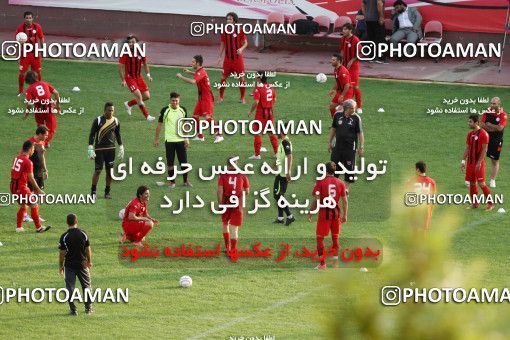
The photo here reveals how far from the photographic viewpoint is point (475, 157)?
1967cm

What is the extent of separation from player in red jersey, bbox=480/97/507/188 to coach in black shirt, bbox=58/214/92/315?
9635mm

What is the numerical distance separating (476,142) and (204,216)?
527cm

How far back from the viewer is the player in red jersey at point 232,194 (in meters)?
16.6

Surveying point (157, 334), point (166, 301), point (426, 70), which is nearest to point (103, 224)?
point (166, 301)

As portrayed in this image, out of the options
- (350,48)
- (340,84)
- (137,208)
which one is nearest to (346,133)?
(340,84)

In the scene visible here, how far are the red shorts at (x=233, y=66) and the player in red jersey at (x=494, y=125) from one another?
7769mm

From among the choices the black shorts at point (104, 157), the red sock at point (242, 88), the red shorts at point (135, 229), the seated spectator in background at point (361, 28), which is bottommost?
the red shorts at point (135, 229)

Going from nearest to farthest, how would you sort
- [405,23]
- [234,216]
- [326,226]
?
1. [326,226]
2. [234,216]
3. [405,23]

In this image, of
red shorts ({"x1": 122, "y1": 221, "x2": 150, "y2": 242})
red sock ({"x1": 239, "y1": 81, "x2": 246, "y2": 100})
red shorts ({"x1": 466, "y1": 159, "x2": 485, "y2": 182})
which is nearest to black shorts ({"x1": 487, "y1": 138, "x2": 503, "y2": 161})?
red shorts ({"x1": 466, "y1": 159, "x2": 485, "y2": 182})

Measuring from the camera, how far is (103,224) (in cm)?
1905

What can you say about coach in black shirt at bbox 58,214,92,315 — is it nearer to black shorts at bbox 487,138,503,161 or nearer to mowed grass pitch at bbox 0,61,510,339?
mowed grass pitch at bbox 0,61,510,339

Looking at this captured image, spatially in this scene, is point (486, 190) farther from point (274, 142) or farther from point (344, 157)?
point (274, 142)

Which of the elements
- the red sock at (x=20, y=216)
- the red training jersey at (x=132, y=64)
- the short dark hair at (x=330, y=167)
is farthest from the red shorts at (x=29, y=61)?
the short dark hair at (x=330, y=167)

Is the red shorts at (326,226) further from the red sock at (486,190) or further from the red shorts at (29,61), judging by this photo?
the red shorts at (29,61)
